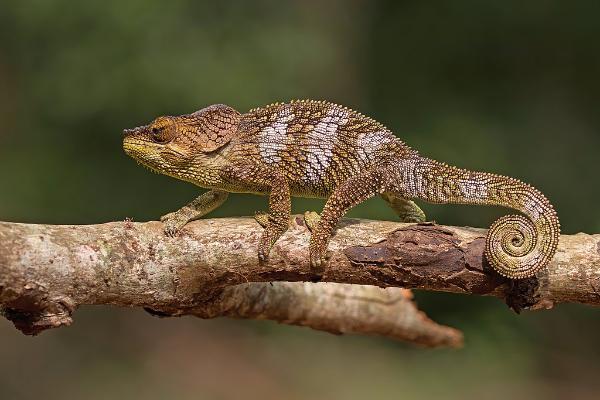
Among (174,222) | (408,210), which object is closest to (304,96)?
(408,210)

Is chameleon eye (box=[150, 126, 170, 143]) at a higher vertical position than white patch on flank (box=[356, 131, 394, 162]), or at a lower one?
lower

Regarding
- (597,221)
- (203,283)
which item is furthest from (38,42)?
(597,221)

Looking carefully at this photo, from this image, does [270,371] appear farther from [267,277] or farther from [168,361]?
[267,277]

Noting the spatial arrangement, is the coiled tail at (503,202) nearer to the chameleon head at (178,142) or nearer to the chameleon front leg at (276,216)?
the chameleon front leg at (276,216)

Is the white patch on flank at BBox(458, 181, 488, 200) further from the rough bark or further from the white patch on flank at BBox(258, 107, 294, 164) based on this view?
the white patch on flank at BBox(258, 107, 294, 164)

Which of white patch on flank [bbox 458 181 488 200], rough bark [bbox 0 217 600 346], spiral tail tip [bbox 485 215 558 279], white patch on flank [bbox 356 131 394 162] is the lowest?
rough bark [bbox 0 217 600 346]

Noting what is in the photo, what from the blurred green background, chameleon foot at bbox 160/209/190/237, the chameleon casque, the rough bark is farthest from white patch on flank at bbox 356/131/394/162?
the blurred green background

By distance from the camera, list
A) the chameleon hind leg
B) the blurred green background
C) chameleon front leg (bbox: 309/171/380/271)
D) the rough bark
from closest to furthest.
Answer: the rough bark, chameleon front leg (bbox: 309/171/380/271), the chameleon hind leg, the blurred green background

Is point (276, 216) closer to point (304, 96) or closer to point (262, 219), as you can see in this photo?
point (262, 219)

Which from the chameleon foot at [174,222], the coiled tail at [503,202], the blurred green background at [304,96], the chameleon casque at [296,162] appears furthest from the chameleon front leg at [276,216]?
the blurred green background at [304,96]
